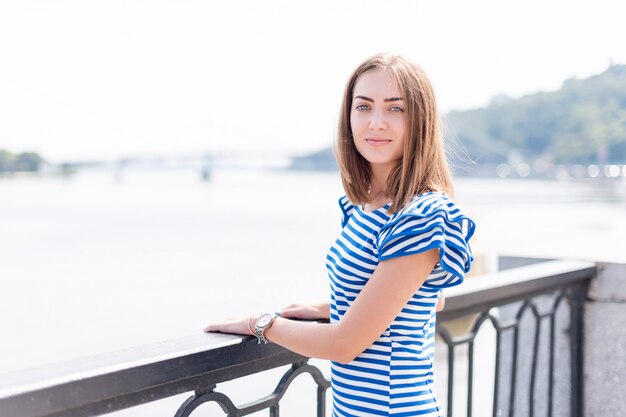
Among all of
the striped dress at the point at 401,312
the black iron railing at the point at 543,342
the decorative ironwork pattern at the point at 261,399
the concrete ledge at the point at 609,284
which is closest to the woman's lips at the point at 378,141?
the striped dress at the point at 401,312

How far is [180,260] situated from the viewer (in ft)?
83.3

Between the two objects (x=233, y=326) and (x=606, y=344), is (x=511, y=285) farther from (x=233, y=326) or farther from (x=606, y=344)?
(x=233, y=326)

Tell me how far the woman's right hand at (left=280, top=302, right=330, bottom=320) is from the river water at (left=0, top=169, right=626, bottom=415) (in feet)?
0.90

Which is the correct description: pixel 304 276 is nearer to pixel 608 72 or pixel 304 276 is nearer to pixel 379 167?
pixel 608 72

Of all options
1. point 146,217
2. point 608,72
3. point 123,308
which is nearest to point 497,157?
point 146,217

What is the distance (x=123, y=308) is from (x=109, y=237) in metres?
23.0

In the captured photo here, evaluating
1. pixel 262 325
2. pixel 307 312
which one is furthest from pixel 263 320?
pixel 307 312

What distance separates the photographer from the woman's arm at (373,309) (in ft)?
4.52

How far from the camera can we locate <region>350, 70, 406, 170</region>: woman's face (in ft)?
5.11

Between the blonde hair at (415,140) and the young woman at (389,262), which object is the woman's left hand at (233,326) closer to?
the young woman at (389,262)

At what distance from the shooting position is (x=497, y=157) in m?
44.8

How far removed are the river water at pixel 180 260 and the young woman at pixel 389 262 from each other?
34 cm

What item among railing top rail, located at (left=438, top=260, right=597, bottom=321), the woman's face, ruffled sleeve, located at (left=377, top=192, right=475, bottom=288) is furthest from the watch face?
railing top rail, located at (left=438, top=260, right=597, bottom=321)

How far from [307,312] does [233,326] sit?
23 cm
